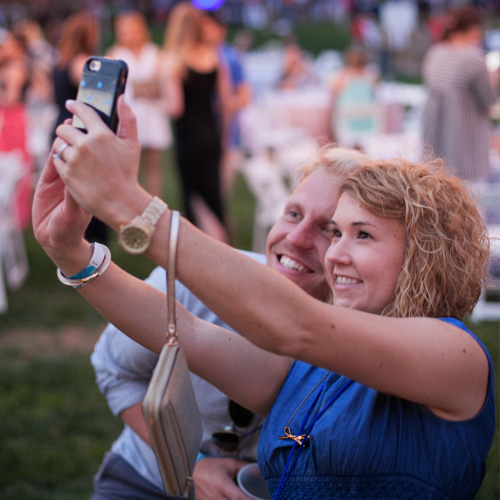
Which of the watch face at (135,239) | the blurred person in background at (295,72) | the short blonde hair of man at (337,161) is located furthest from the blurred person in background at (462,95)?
the blurred person in background at (295,72)

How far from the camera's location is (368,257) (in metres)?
1.37

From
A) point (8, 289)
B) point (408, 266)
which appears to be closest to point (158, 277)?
point (408, 266)

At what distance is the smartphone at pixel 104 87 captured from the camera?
1.03 m

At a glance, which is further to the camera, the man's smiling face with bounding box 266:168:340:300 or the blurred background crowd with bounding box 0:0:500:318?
the blurred background crowd with bounding box 0:0:500:318

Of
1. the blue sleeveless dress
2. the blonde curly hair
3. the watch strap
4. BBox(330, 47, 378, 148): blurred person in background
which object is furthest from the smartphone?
BBox(330, 47, 378, 148): blurred person in background

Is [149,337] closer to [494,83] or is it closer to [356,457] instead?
[356,457]

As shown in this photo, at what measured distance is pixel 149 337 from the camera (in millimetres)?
1416

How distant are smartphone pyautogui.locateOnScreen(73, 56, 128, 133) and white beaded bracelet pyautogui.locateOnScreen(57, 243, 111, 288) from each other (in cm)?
35

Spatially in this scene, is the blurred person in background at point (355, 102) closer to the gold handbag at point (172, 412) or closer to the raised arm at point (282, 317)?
the raised arm at point (282, 317)

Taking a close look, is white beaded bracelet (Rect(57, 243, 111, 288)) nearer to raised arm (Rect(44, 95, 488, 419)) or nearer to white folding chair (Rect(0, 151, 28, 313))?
raised arm (Rect(44, 95, 488, 419))

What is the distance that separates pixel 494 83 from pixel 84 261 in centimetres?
514

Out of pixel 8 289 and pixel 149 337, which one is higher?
pixel 149 337

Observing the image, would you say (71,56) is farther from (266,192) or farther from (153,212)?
(153,212)

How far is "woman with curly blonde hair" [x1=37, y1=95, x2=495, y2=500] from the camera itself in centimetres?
100
